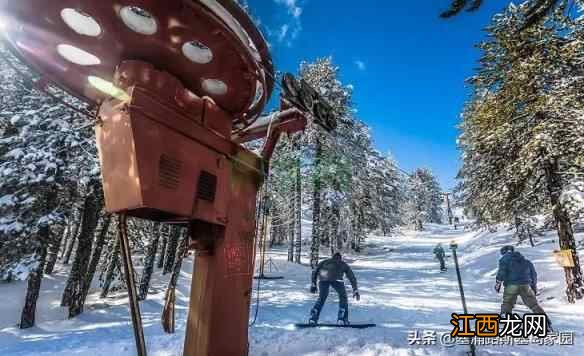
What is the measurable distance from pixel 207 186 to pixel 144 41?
1476 mm

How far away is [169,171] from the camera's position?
285 centimetres

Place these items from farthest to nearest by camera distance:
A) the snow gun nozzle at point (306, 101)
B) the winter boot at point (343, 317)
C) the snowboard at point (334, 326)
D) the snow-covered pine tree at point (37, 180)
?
the snow-covered pine tree at point (37, 180) < the winter boot at point (343, 317) < the snowboard at point (334, 326) < the snow gun nozzle at point (306, 101)

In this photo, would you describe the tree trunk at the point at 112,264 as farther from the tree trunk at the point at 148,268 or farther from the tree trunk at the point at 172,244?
the tree trunk at the point at 172,244

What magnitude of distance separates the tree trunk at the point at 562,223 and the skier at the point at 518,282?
15.3ft

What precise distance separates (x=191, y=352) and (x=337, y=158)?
54.5 ft

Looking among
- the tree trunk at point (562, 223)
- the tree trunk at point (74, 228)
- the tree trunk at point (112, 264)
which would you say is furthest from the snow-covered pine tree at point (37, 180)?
the tree trunk at point (562, 223)

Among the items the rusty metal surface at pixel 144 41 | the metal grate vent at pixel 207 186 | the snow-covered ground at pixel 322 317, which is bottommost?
the snow-covered ground at pixel 322 317

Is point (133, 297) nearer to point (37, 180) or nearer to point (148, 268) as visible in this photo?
point (37, 180)

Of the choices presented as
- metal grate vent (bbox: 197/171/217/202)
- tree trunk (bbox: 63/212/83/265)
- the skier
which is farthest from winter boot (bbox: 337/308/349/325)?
tree trunk (bbox: 63/212/83/265)

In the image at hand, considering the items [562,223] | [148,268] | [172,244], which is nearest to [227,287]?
[148,268]

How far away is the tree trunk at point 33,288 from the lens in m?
9.89

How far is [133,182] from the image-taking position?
2.63m

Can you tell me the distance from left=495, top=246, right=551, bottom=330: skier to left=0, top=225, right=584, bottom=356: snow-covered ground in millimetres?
1011

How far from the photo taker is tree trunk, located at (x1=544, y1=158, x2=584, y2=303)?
10.6 meters
